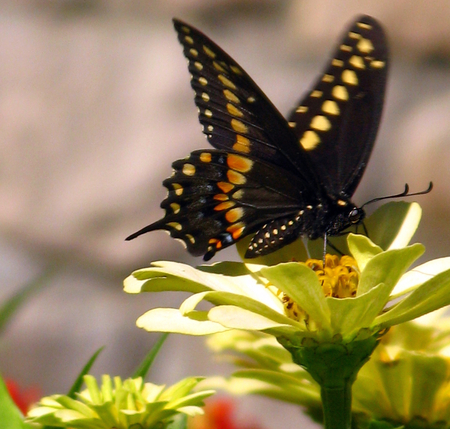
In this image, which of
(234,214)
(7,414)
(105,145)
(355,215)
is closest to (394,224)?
(355,215)

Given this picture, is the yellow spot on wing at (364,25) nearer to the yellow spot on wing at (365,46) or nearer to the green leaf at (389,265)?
the yellow spot on wing at (365,46)

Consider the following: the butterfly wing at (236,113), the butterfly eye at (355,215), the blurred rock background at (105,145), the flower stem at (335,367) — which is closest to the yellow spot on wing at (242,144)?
the butterfly wing at (236,113)

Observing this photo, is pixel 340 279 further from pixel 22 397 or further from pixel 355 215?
pixel 22 397

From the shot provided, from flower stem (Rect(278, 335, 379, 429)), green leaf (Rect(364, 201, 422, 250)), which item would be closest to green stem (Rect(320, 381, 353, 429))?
flower stem (Rect(278, 335, 379, 429))

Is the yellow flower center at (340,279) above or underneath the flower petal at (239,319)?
underneath

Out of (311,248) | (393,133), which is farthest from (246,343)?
(393,133)

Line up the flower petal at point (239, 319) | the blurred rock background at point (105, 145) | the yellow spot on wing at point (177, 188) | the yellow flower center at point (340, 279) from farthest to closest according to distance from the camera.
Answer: the blurred rock background at point (105, 145)
the yellow spot on wing at point (177, 188)
the yellow flower center at point (340, 279)
the flower petal at point (239, 319)

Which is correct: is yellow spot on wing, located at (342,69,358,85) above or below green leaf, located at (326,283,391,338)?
above

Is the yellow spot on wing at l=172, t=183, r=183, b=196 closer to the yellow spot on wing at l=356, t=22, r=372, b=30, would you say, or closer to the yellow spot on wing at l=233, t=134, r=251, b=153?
the yellow spot on wing at l=233, t=134, r=251, b=153

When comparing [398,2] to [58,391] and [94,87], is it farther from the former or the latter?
[58,391]
